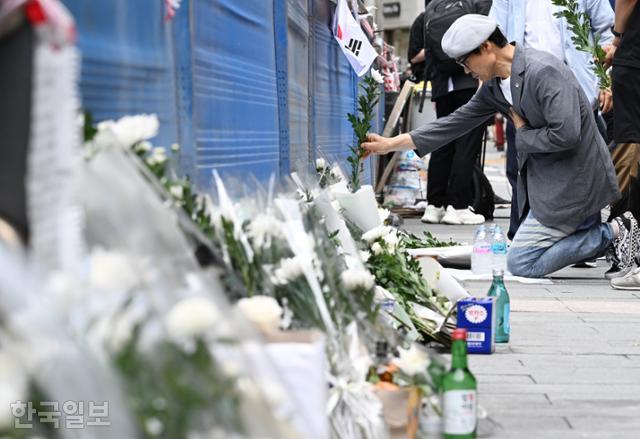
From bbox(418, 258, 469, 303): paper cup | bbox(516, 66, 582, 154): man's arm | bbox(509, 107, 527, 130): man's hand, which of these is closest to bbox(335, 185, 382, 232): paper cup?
bbox(418, 258, 469, 303): paper cup

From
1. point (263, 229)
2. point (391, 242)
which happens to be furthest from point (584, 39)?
point (263, 229)

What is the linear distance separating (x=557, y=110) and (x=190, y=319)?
5.40 m

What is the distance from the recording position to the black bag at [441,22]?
11.4 metres

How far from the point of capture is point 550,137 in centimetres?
746

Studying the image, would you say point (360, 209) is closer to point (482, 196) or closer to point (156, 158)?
point (156, 158)

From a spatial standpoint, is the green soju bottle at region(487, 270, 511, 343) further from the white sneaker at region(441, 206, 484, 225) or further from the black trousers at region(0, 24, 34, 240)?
the white sneaker at region(441, 206, 484, 225)

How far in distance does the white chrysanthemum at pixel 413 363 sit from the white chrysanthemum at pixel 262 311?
0.48 metres

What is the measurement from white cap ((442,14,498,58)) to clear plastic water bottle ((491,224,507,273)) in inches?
66.1

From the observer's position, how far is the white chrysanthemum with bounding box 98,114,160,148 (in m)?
3.15

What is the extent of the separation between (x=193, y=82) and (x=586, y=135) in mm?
3771

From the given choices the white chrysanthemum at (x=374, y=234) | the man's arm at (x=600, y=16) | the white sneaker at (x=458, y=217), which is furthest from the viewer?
the white sneaker at (x=458, y=217)

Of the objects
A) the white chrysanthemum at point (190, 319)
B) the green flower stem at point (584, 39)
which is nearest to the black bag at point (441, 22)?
the green flower stem at point (584, 39)

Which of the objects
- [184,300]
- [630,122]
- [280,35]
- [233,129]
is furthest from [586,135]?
[184,300]

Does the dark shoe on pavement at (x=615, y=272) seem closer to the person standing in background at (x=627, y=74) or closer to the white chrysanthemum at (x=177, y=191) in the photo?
the person standing in background at (x=627, y=74)
